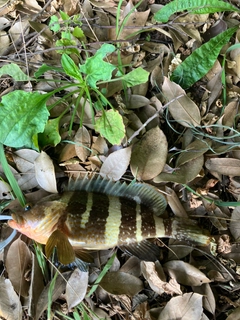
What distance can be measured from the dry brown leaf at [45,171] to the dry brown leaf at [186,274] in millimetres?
598

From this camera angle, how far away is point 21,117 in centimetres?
152

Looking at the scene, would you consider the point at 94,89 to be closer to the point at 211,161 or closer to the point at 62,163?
the point at 62,163

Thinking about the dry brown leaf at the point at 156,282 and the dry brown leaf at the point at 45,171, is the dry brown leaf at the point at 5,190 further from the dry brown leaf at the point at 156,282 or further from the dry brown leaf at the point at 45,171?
the dry brown leaf at the point at 156,282

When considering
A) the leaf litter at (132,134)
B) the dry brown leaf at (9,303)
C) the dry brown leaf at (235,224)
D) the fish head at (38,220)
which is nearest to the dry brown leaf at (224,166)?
the leaf litter at (132,134)

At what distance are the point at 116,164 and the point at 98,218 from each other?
0.24m

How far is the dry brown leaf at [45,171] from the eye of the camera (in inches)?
62.2

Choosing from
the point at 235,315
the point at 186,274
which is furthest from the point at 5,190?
the point at 235,315

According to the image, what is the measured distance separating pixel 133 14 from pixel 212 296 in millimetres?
1290

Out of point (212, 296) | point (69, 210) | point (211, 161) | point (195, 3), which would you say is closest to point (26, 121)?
point (69, 210)

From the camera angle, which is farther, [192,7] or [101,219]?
[192,7]

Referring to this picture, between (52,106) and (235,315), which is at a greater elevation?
(52,106)

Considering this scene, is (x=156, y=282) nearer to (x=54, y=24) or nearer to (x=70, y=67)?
(x=70, y=67)

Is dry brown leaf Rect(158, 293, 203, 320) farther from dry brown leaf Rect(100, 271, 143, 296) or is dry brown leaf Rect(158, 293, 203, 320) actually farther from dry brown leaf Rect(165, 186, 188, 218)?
dry brown leaf Rect(165, 186, 188, 218)

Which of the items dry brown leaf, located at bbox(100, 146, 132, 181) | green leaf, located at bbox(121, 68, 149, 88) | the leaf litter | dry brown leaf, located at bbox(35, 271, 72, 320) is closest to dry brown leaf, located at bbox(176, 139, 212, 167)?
the leaf litter
